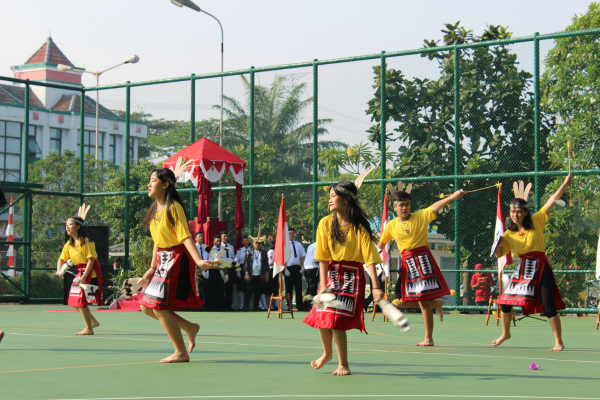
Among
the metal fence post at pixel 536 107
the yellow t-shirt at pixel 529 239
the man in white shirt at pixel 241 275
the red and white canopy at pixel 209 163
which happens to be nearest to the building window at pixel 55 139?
the red and white canopy at pixel 209 163

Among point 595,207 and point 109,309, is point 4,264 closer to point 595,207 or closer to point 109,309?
point 109,309

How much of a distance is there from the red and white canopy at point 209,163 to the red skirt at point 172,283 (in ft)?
33.9

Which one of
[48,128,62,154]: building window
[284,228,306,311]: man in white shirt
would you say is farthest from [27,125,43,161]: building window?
[284,228,306,311]: man in white shirt

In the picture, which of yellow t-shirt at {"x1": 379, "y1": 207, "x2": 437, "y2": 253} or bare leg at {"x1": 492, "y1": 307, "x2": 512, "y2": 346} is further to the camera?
yellow t-shirt at {"x1": 379, "y1": 207, "x2": 437, "y2": 253}

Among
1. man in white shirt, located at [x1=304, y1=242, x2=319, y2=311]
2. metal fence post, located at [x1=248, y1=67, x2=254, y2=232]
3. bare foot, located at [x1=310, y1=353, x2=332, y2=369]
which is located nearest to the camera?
bare foot, located at [x1=310, y1=353, x2=332, y2=369]

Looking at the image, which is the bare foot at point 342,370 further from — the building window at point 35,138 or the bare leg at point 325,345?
the building window at point 35,138

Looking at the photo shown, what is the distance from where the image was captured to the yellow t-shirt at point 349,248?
21.1ft

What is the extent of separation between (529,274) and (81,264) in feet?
18.7

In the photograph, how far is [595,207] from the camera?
17516mm

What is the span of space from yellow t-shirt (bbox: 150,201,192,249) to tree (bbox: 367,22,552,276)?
1002cm

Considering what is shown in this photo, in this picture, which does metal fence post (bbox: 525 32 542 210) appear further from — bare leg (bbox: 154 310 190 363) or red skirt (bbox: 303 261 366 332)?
bare leg (bbox: 154 310 190 363)

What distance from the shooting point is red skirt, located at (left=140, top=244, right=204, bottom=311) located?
7016 millimetres

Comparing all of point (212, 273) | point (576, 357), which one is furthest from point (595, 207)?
point (576, 357)

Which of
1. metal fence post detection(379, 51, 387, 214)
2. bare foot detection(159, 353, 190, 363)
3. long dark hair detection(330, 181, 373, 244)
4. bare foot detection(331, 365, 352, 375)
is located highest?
metal fence post detection(379, 51, 387, 214)
